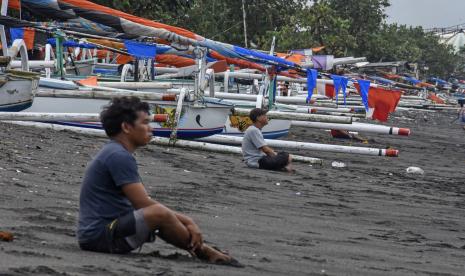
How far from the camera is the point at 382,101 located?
21906mm

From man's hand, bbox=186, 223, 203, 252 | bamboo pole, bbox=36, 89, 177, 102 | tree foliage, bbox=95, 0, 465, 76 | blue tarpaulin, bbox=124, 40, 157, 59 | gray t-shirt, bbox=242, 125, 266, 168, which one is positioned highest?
tree foliage, bbox=95, 0, 465, 76

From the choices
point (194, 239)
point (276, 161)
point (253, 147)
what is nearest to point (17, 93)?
point (253, 147)

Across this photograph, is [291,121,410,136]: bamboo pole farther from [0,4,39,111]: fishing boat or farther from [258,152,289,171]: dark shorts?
[0,4,39,111]: fishing boat

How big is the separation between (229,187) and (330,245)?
15.0 feet

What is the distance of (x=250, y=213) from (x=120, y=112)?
392 centimetres

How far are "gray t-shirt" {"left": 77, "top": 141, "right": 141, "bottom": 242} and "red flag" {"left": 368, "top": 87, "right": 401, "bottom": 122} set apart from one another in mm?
15291

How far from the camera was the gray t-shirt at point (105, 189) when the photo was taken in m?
6.79

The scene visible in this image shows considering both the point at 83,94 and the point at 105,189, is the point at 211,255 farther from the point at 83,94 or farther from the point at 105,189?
the point at 83,94

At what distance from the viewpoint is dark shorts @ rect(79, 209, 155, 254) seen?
679 centimetres

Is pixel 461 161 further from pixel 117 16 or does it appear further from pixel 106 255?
pixel 106 255

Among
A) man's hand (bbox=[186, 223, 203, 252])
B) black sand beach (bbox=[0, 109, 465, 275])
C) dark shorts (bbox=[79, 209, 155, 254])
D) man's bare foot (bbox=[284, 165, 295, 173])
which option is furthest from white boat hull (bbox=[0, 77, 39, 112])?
man's hand (bbox=[186, 223, 203, 252])

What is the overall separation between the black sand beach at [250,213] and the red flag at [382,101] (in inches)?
94.3

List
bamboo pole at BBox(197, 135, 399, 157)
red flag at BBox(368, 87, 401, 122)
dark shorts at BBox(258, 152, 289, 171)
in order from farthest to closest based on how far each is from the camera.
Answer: red flag at BBox(368, 87, 401, 122)
bamboo pole at BBox(197, 135, 399, 157)
dark shorts at BBox(258, 152, 289, 171)

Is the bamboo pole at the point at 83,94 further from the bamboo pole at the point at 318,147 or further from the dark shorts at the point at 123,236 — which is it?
the dark shorts at the point at 123,236
